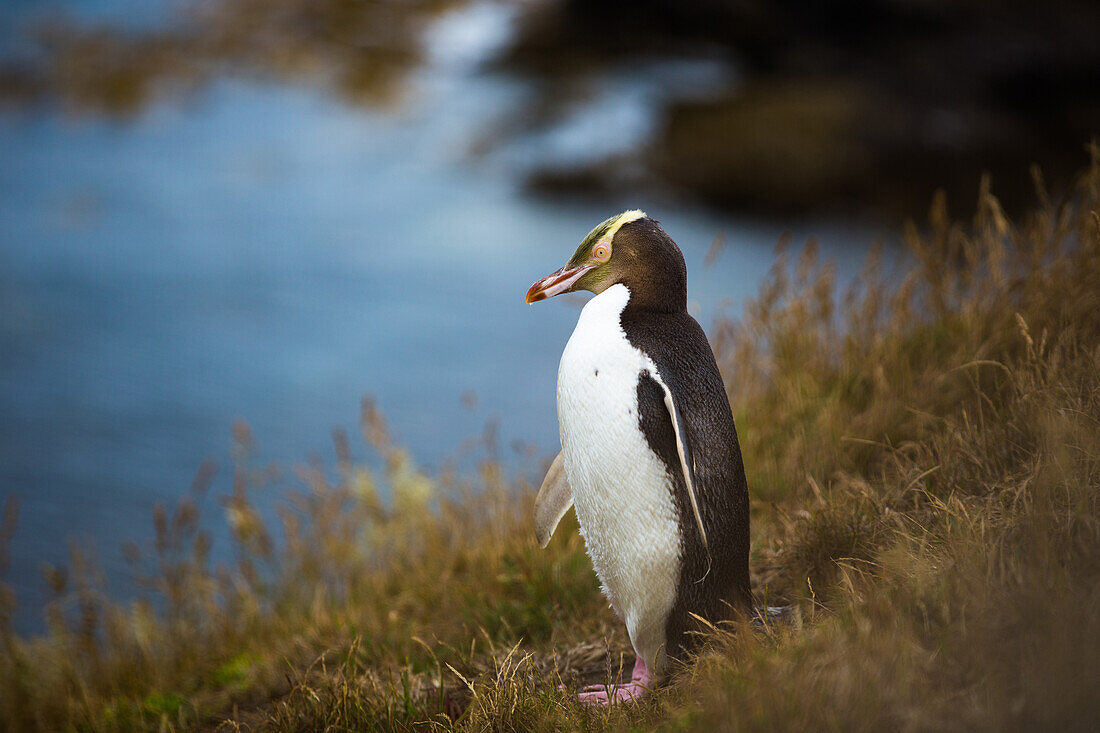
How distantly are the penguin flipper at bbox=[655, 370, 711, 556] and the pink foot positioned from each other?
15.3 inches

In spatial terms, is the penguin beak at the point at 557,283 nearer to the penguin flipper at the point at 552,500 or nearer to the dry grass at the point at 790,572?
the penguin flipper at the point at 552,500

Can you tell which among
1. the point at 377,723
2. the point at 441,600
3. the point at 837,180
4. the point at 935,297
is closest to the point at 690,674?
the point at 377,723

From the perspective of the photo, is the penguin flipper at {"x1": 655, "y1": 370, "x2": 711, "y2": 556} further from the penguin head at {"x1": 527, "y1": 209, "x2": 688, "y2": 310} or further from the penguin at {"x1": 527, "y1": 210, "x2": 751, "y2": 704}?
the penguin head at {"x1": 527, "y1": 209, "x2": 688, "y2": 310}

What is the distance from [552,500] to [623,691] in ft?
2.01

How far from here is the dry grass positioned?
1.47 m

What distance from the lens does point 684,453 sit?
193 cm

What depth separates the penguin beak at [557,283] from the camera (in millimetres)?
2121

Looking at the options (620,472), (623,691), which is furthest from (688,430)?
(623,691)

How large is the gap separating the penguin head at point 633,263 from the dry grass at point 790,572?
833 millimetres

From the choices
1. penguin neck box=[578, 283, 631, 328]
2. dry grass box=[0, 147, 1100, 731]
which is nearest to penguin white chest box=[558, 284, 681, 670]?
penguin neck box=[578, 283, 631, 328]

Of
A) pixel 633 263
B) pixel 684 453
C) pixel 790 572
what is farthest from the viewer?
pixel 790 572

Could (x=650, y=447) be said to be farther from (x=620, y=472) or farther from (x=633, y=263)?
(x=633, y=263)

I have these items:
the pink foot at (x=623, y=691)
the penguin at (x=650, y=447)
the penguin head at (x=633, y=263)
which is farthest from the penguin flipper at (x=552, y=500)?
the penguin head at (x=633, y=263)

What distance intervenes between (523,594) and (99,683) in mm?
1808
